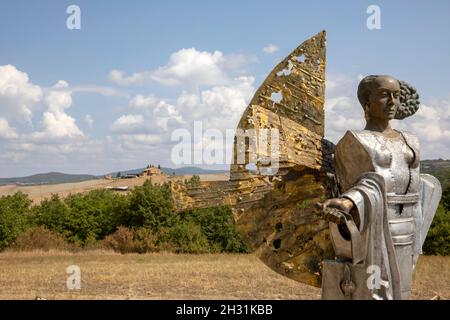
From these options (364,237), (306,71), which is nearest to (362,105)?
(306,71)

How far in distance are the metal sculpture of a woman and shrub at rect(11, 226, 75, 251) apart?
1937 cm

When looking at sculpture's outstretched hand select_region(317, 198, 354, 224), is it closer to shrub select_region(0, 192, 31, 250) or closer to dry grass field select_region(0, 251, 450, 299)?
dry grass field select_region(0, 251, 450, 299)

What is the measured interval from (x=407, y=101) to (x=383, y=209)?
1431mm

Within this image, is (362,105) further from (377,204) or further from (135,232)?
(135,232)

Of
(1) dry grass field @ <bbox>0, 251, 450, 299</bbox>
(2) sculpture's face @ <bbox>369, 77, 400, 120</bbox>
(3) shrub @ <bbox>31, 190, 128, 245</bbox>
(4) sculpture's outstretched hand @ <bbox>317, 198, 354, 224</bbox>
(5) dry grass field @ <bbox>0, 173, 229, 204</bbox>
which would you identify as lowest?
(1) dry grass field @ <bbox>0, 251, 450, 299</bbox>

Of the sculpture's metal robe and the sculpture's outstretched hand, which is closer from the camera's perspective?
the sculpture's outstretched hand

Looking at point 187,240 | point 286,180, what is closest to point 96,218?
point 187,240

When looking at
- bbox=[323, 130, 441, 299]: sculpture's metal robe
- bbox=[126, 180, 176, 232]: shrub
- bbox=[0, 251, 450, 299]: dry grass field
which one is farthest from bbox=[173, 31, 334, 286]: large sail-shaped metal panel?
bbox=[126, 180, 176, 232]: shrub

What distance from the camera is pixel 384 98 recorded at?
5.13m

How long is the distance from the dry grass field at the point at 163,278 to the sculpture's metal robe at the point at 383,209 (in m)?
7.27

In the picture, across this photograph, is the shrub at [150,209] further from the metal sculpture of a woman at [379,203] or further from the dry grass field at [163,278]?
the metal sculpture of a woman at [379,203]

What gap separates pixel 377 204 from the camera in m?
4.75

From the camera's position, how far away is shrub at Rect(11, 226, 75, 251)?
882 inches
